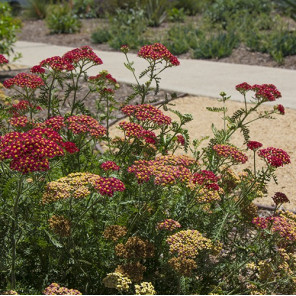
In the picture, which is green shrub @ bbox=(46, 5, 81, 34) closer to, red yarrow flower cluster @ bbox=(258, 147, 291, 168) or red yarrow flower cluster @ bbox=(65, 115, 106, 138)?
red yarrow flower cluster @ bbox=(65, 115, 106, 138)

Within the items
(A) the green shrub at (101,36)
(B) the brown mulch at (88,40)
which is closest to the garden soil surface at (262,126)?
(B) the brown mulch at (88,40)

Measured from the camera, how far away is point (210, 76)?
8.49 m

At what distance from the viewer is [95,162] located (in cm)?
361

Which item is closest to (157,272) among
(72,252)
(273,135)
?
(72,252)

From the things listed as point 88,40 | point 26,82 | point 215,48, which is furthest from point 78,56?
point 88,40

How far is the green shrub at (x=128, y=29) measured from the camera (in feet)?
36.5

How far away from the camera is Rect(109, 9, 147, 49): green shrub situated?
11120mm

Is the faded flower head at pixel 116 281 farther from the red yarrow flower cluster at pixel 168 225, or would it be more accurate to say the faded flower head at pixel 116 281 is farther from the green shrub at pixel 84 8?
the green shrub at pixel 84 8

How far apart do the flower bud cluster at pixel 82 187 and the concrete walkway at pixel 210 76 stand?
4.96 meters

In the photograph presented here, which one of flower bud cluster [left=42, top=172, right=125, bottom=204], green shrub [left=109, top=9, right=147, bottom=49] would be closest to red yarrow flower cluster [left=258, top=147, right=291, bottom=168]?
flower bud cluster [left=42, top=172, right=125, bottom=204]

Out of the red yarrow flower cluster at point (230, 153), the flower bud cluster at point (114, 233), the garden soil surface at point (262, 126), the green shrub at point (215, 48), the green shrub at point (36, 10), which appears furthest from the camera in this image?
the green shrub at point (36, 10)

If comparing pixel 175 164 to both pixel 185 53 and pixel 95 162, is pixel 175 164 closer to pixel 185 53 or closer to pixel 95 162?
pixel 95 162

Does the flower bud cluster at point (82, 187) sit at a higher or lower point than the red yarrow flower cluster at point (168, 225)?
higher

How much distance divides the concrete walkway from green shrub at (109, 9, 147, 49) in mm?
874
